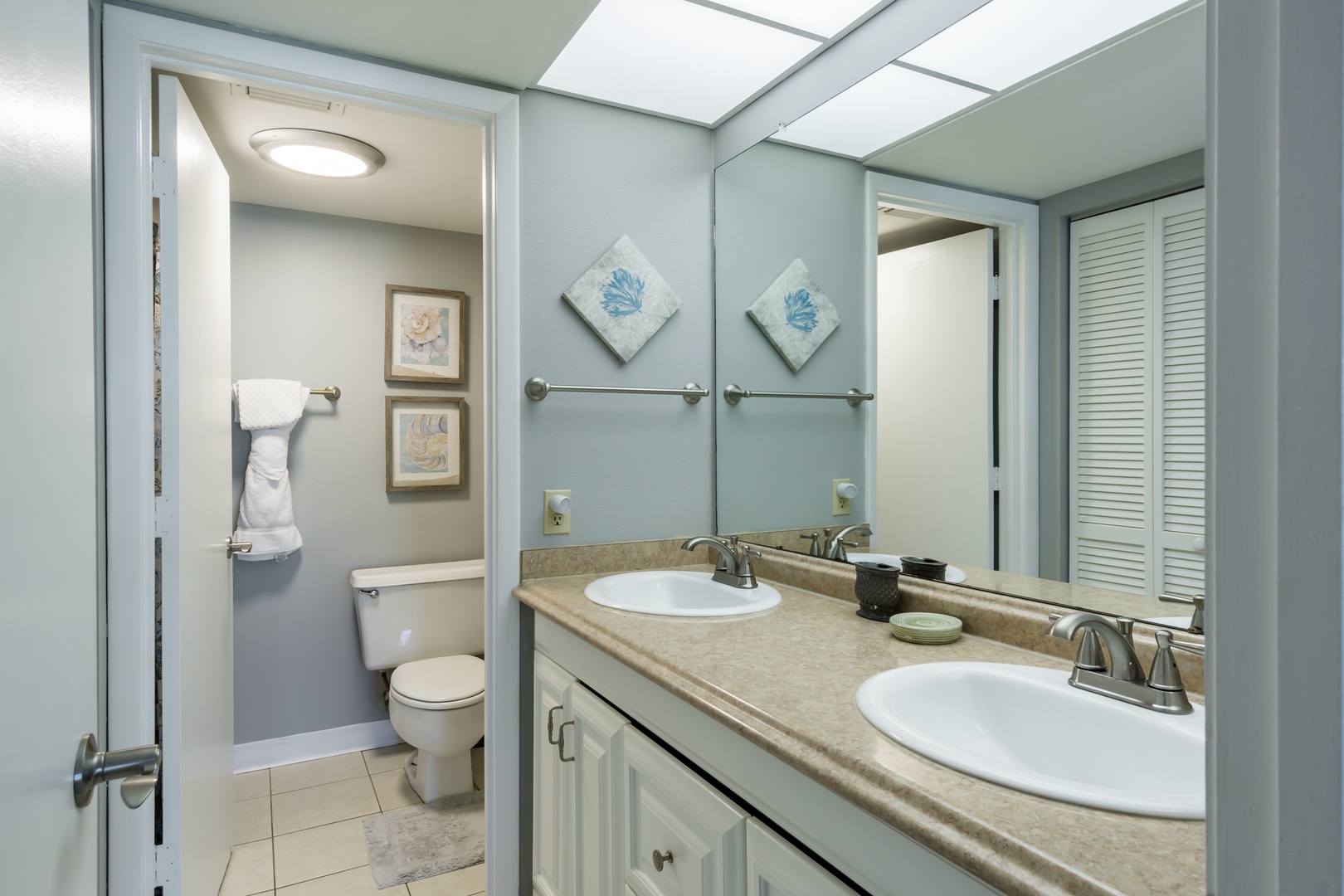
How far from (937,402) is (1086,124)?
1.83ft

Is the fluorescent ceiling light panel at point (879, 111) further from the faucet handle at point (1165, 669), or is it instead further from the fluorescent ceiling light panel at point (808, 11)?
the faucet handle at point (1165, 669)

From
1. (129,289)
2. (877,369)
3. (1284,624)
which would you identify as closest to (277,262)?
(129,289)

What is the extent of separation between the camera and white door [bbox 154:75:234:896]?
4.96ft

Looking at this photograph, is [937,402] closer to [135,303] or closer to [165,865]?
[135,303]

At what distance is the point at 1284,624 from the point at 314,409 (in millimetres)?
3031

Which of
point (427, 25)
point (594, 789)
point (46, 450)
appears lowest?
point (594, 789)

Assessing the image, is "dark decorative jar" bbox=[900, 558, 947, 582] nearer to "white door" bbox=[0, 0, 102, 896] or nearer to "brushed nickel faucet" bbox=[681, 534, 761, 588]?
"brushed nickel faucet" bbox=[681, 534, 761, 588]

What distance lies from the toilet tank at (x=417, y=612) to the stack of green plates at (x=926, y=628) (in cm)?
190

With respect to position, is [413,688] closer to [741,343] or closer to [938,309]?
[741,343]

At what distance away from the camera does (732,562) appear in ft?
5.80

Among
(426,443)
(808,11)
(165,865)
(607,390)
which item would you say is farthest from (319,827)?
(808,11)

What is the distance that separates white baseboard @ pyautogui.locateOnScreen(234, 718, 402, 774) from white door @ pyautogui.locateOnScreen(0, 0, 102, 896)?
2399 millimetres

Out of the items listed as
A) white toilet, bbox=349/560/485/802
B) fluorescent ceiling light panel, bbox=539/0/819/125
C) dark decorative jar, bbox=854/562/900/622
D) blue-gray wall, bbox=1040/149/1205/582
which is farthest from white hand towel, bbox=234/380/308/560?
blue-gray wall, bbox=1040/149/1205/582

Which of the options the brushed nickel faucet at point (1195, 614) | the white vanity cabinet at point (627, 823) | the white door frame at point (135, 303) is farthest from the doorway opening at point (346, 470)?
the brushed nickel faucet at point (1195, 614)
